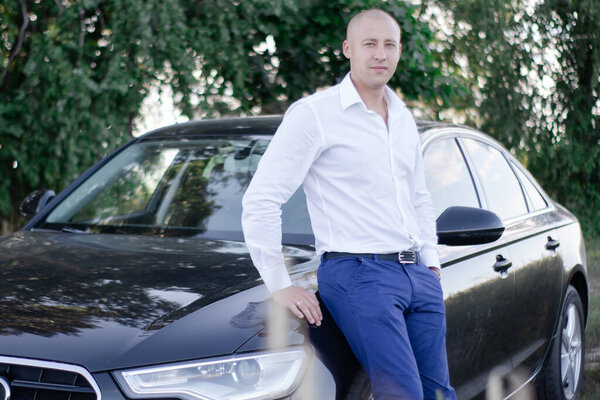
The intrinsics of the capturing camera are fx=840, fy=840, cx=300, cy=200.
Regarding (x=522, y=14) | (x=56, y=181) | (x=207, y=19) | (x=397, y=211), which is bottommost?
(x=56, y=181)

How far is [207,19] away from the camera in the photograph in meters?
7.54

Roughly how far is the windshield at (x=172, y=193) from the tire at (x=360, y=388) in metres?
0.89

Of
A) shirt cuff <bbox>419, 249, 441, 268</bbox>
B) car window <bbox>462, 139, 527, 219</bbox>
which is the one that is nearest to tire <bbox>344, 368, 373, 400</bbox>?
shirt cuff <bbox>419, 249, 441, 268</bbox>

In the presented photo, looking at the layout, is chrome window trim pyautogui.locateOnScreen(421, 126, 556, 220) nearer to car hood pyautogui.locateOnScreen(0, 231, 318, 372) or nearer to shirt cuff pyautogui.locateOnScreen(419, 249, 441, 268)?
shirt cuff pyautogui.locateOnScreen(419, 249, 441, 268)

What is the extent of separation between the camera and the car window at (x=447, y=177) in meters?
3.74

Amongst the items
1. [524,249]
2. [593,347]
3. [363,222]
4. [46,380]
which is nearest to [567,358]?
[524,249]

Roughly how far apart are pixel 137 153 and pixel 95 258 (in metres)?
1.18

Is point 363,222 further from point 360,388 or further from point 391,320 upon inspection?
point 360,388

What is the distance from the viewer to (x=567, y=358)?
480cm

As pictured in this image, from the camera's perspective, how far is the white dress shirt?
8.26 feet

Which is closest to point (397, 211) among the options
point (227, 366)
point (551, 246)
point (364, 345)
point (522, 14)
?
point (364, 345)

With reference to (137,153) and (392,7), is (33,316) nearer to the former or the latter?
(137,153)

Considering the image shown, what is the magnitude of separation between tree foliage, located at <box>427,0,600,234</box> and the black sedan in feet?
24.1

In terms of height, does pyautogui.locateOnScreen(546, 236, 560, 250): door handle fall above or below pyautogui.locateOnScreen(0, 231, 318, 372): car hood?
above
